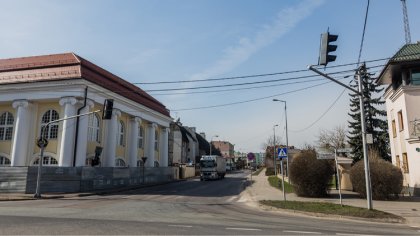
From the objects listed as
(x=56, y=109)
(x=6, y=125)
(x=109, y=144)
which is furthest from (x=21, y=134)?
(x=109, y=144)

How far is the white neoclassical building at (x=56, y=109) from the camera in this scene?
30.5 m

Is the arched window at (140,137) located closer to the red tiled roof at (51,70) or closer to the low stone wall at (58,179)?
the red tiled roof at (51,70)

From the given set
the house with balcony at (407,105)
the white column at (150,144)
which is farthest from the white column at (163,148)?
the house with balcony at (407,105)

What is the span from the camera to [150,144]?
46.2 meters

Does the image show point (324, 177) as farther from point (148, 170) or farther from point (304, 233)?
point (148, 170)

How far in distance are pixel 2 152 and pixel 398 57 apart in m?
34.5

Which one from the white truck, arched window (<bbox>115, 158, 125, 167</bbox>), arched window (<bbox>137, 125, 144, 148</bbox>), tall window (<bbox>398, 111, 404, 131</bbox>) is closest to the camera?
tall window (<bbox>398, 111, 404, 131</bbox>)

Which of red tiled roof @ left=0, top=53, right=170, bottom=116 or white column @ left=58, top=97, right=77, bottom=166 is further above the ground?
red tiled roof @ left=0, top=53, right=170, bottom=116

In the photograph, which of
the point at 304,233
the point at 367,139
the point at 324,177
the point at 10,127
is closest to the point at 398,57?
the point at 324,177

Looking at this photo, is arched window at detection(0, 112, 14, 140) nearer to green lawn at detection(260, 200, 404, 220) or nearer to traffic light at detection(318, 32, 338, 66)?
green lawn at detection(260, 200, 404, 220)

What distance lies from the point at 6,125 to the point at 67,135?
27.6ft

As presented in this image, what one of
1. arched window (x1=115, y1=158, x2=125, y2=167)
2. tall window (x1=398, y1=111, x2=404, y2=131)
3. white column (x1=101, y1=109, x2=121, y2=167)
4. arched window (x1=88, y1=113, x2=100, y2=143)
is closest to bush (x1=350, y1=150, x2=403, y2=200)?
tall window (x1=398, y1=111, x2=404, y2=131)

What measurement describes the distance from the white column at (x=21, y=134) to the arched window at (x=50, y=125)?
4.64 feet

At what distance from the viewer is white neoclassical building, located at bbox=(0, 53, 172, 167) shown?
30531 millimetres
